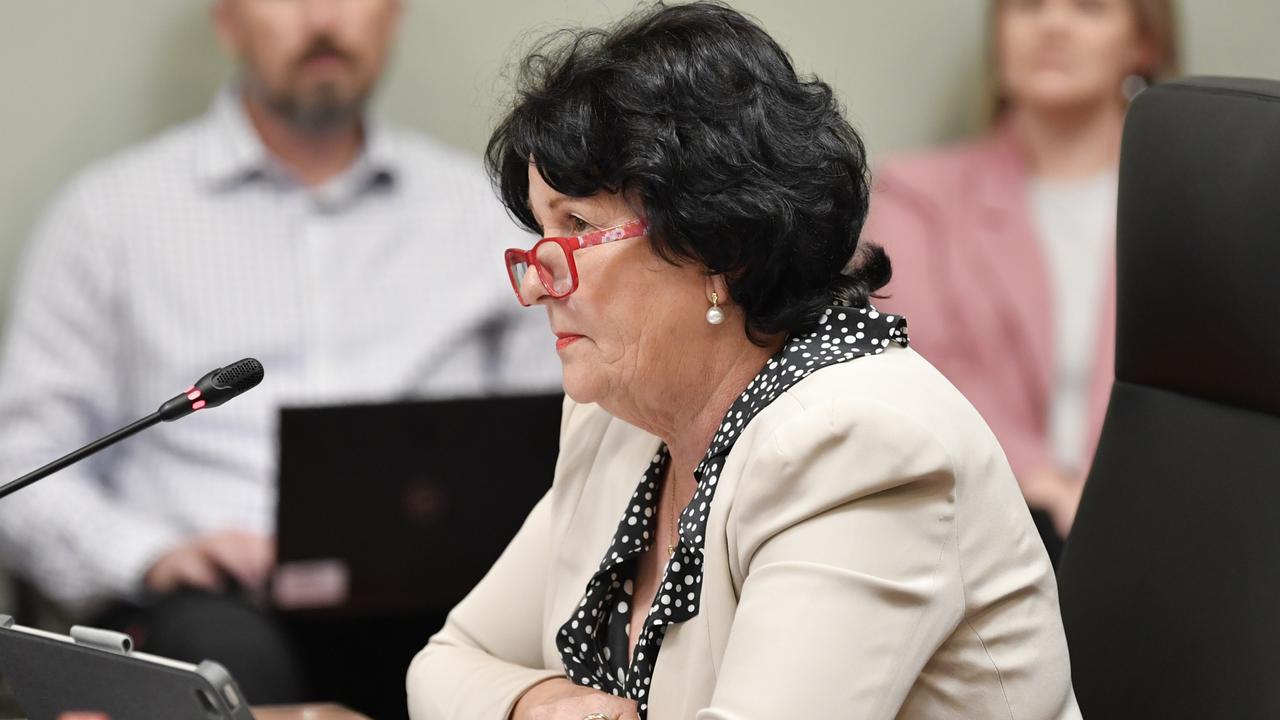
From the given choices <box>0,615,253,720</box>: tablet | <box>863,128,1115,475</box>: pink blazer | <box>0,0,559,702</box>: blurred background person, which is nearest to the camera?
<box>0,615,253,720</box>: tablet

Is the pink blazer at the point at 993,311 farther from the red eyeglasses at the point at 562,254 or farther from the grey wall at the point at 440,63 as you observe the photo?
the red eyeglasses at the point at 562,254

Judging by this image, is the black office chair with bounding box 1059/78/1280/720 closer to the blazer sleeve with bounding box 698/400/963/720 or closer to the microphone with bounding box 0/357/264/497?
the blazer sleeve with bounding box 698/400/963/720

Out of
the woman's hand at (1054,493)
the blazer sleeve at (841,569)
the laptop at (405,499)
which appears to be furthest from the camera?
the woman's hand at (1054,493)

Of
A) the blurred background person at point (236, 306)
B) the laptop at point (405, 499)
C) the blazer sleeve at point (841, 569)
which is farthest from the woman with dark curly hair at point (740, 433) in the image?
the blurred background person at point (236, 306)

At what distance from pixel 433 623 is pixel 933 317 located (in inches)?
45.8

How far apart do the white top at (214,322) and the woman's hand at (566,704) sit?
140 centimetres

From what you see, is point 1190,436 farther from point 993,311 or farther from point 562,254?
point 993,311

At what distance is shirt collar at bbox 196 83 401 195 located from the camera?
271 centimetres

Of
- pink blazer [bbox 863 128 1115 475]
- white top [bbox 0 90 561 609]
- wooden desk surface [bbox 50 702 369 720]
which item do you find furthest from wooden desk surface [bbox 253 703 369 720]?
pink blazer [bbox 863 128 1115 475]

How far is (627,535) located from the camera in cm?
127

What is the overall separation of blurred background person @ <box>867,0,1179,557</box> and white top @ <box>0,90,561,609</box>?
79 centimetres

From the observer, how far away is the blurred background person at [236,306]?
2496mm

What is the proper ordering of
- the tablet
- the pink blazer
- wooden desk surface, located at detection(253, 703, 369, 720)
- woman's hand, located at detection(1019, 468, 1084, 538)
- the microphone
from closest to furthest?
the tablet < the microphone < wooden desk surface, located at detection(253, 703, 369, 720) < woman's hand, located at detection(1019, 468, 1084, 538) < the pink blazer

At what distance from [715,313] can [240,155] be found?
1.77 m
